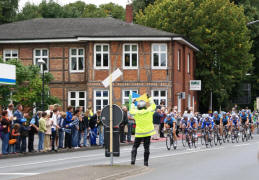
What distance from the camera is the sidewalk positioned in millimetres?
14703

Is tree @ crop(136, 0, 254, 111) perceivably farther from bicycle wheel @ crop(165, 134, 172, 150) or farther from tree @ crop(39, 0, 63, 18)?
bicycle wheel @ crop(165, 134, 172, 150)

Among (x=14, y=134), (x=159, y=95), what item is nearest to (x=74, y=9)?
(x=159, y=95)

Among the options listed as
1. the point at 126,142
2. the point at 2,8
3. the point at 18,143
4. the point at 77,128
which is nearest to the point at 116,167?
the point at 18,143

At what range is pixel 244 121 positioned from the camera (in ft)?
120

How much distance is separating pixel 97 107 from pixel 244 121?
13015mm

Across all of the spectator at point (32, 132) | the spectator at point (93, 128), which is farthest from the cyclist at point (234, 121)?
the spectator at point (32, 132)

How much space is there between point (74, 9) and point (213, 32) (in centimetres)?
2634

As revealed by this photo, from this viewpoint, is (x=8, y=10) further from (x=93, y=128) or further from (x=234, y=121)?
(x=93, y=128)

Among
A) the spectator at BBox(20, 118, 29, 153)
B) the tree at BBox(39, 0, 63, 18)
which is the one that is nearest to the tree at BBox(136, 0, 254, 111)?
the tree at BBox(39, 0, 63, 18)

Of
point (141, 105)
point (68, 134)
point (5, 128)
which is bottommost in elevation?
point (68, 134)

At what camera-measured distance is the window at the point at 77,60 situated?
47969 mm

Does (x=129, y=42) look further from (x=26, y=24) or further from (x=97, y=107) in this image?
(x=26, y=24)

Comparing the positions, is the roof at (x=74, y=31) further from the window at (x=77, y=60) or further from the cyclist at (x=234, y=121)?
the cyclist at (x=234, y=121)

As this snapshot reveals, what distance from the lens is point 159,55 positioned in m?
46.4
